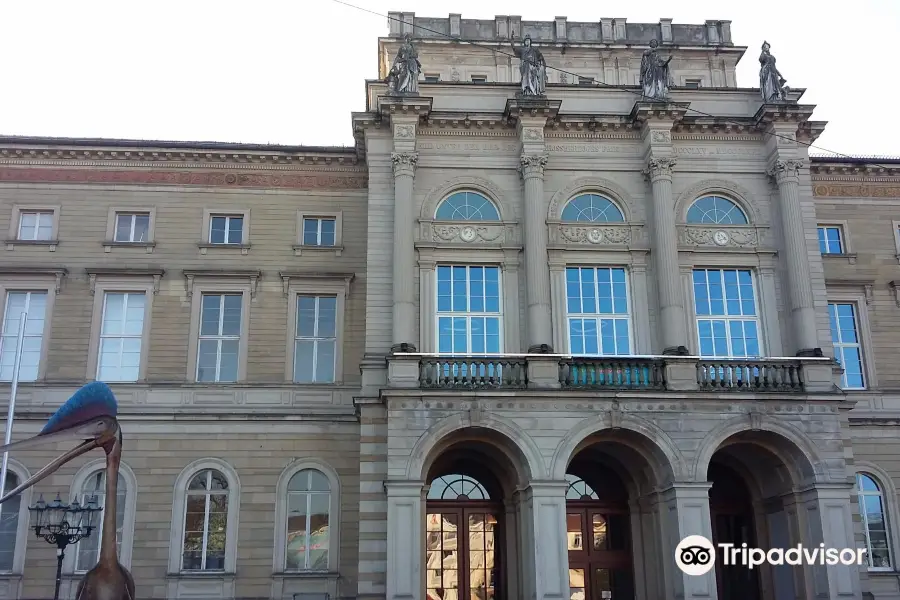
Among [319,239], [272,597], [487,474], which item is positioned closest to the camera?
[272,597]

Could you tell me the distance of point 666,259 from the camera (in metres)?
25.2

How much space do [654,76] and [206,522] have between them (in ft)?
60.6

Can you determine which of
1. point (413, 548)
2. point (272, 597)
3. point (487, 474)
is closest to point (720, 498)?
point (487, 474)

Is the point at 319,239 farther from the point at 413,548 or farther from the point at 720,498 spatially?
the point at 720,498

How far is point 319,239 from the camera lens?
28.6 metres

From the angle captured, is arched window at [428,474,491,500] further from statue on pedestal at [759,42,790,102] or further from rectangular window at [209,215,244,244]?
statue on pedestal at [759,42,790,102]

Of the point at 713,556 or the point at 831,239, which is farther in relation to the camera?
the point at 831,239

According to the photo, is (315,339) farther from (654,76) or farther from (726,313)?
(654,76)

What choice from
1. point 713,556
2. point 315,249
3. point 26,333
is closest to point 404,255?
point 315,249

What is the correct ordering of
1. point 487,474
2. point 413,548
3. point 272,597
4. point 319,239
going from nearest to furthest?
point 413,548 < point 272,597 < point 487,474 < point 319,239

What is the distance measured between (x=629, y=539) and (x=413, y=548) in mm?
7479

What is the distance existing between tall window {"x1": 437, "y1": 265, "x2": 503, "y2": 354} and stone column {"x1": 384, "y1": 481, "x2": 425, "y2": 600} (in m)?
4.54

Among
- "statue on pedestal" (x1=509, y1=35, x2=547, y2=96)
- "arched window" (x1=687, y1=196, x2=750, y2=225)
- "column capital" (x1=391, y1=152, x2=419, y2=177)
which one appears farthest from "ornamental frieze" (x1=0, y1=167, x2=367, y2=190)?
"arched window" (x1=687, y1=196, x2=750, y2=225)

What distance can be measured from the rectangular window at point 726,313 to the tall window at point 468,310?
5.87 m
